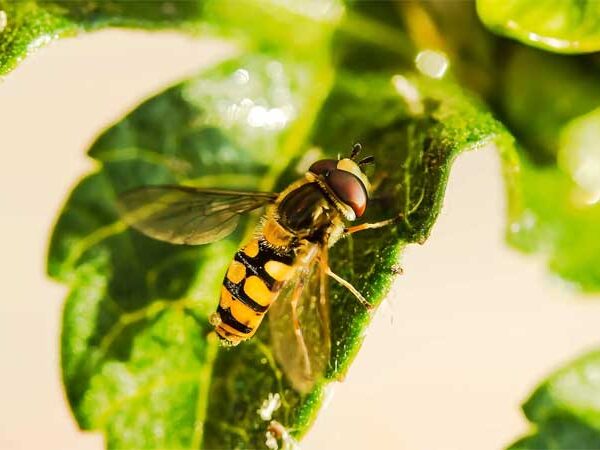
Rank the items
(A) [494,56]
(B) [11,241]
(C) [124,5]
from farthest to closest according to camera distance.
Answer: (B) [11,241], (A) [494,56], (C) [124,5]

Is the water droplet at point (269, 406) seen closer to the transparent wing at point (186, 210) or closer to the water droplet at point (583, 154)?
the transparent wing at point (186, 210)

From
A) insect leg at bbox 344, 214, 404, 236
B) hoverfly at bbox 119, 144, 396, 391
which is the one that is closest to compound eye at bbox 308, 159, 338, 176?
hoverfly at bbox 119, 144, 396, 391

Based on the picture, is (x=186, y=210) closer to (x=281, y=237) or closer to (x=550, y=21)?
(x=281, y=237)

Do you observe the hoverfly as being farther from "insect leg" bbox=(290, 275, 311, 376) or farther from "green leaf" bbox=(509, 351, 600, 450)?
"green leaf" bbox=(509, 351, 600, 450)

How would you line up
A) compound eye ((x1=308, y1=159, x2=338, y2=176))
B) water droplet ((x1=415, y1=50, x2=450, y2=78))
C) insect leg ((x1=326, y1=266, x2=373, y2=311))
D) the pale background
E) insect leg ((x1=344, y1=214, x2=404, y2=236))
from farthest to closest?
the pale background < water droplet ((x1=415, y1=50, x2=450, y2=78)) < compound eye ((x1=308, y1=159, x2=338, y2=176)) < insect leg ((x1=344, y1=214, x2=404, y2=236)) < insect leg ((x1=326, y1=266, x2=373, y2=311))

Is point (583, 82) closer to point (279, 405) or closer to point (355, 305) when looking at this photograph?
point (355, 305)

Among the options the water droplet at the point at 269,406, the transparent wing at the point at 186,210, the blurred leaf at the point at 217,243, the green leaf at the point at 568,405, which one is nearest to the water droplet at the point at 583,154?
the blurred leaf at the point at 217,243

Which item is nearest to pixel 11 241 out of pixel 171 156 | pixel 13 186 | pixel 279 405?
pixel 13 186
